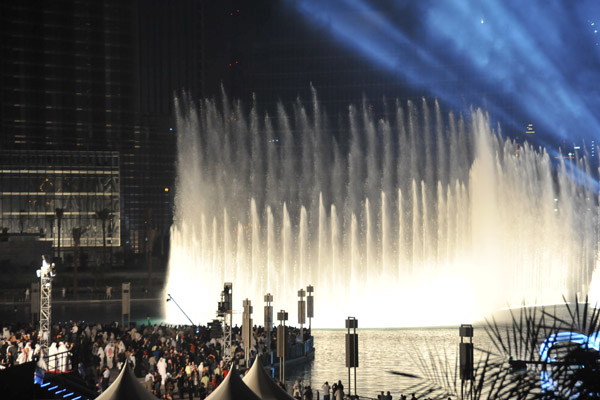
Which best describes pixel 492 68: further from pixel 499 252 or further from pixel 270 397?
pixel 270 397

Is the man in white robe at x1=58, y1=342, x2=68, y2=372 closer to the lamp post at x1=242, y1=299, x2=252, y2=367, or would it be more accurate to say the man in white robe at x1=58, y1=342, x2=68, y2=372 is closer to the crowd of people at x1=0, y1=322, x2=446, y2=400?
the crowd of people at x1=0, y1=322, x2=446, y2=400

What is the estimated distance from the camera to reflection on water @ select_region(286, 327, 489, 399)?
29.5m

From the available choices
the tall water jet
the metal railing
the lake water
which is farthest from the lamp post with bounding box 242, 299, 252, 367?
the tall water jet

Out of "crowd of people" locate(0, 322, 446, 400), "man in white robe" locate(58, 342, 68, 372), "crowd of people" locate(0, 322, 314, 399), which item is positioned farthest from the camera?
"man in white robe" locate(58, 342, 68, 372)

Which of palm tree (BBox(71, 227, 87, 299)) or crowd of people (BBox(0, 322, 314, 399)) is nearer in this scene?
crowd of people (BBox(0, 322, 314, 399))

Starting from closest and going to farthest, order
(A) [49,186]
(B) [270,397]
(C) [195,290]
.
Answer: (B) [270,397] < (C) [195,290] < (A) [49,186]

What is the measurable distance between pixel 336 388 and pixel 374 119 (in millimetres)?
104525

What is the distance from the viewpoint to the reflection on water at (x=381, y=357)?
29.5 metres

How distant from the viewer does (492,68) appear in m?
122

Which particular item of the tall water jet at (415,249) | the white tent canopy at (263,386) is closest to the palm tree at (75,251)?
the tall water jet at (415,249)

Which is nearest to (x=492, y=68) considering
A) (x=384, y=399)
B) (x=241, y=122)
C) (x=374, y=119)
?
(x=374, y=119)

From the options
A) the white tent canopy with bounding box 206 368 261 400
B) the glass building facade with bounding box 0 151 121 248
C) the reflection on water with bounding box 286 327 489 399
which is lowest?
the reflection on water with bounding box 286 327 489 399

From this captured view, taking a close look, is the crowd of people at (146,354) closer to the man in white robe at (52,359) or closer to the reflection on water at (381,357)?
the man in white robe at (52,359)

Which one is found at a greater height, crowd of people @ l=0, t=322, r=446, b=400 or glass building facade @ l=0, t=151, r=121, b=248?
glass building facade @ l=0, t=151, r=121, b=248
